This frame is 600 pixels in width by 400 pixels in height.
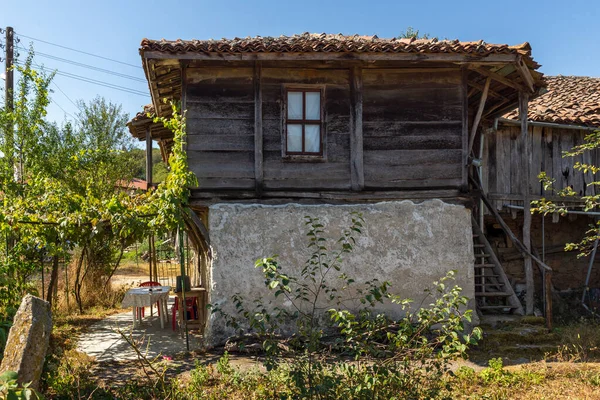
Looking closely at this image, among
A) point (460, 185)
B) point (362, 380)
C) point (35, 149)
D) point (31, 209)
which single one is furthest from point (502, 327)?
point (35, 149)

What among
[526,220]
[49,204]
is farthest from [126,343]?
[526,220]

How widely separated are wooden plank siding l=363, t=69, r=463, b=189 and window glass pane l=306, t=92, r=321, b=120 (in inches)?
30.3

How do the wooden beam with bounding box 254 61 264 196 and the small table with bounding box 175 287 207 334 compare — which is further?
the small table with bounding box 175 287 207 334

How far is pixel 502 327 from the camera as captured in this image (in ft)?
26.2

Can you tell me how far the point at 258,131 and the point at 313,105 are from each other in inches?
41.0

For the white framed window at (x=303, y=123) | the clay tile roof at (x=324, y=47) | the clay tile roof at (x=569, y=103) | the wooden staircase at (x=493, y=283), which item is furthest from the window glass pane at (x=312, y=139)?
the clay tile roof at (x=569, y=103)

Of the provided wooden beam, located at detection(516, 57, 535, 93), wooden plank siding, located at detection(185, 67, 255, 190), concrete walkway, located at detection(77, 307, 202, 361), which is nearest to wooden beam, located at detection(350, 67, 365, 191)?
wooden plank siding, located at detection(185, 67, 255, 190)

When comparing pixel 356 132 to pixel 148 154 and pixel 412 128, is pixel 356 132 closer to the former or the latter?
pixel 412 128

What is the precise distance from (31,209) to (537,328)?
8323 millimetres

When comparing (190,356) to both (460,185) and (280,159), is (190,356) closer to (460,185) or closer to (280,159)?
(280,159)

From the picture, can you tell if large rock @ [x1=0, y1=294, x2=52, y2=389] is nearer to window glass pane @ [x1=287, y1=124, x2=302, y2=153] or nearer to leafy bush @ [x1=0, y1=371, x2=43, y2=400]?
leafy bush @ [x1=0, y1=371, x2=43, y2=400]

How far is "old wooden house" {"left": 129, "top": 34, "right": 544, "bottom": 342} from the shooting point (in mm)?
7703

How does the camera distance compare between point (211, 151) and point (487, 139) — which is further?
point (487, 139)

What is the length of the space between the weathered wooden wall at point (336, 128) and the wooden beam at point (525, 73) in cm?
97
